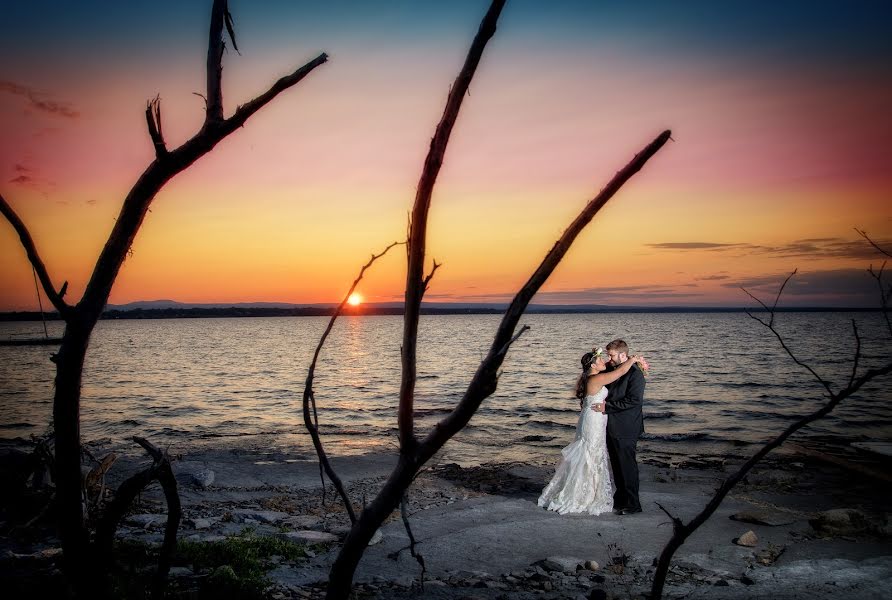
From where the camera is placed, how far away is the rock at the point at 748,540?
789 cm

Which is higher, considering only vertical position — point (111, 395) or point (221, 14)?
point (221, 14)

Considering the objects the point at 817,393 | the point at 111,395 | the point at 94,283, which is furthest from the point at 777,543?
the point at 111,395

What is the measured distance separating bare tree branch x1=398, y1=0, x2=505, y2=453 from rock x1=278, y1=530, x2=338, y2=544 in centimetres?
708

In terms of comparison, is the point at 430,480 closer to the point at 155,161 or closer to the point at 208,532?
the point at 208,532

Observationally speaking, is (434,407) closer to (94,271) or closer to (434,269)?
(94,271)

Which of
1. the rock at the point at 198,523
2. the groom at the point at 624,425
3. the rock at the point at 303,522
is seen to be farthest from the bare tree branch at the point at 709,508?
the rock at the point at 198,523

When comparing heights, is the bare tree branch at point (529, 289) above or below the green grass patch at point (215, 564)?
above

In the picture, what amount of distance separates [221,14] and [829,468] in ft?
53.9

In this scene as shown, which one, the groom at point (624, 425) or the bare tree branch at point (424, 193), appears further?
the groom at point (624, 425)

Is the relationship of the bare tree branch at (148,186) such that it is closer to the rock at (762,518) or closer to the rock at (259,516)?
the rock at (259,516)

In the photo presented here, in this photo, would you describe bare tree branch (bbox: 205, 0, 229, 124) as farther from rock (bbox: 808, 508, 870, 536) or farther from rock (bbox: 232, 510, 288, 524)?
rock (bbox: 808, 508, 870, 536)

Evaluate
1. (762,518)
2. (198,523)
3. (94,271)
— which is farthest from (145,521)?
(762,518)

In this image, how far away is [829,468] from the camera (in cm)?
1382

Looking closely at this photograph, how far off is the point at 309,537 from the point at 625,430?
5472mm
